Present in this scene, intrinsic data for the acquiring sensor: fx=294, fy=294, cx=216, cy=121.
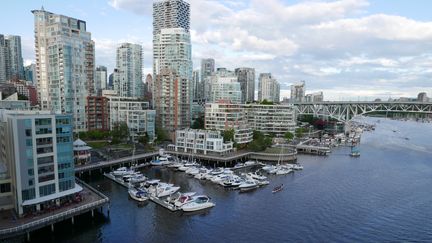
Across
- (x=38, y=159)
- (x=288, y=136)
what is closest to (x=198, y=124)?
(x=288, y=136)

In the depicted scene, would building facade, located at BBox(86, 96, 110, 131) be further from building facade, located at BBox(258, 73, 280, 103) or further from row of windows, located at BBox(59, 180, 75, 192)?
building facade, located at BBox(258, 73, 280, 103)

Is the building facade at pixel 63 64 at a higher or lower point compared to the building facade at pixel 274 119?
higher

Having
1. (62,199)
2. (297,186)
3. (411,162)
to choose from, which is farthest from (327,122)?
(62,199)

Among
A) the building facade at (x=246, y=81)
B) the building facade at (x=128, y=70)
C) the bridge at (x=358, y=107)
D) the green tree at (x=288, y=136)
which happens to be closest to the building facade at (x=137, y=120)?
the green tree at (x=288, y=136)

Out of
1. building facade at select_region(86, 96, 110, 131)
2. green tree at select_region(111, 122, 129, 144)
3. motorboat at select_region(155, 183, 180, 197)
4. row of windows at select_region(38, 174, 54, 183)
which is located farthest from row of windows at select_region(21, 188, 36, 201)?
building facade at select_region(86, 96, 110, 131)

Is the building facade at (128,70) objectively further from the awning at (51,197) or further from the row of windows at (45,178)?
the row of windows at (45,178)

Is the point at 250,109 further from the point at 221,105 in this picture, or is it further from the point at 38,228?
the point at 38,228
